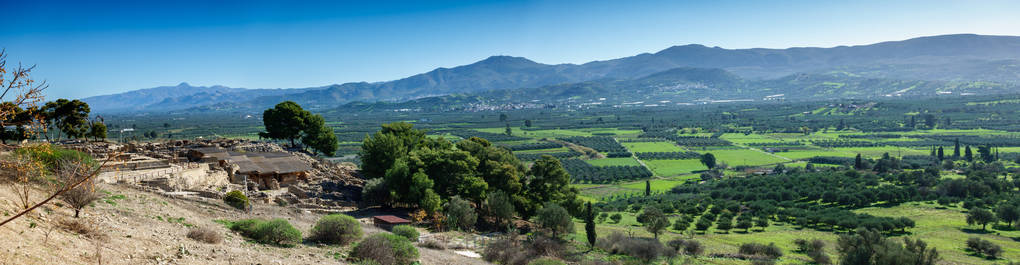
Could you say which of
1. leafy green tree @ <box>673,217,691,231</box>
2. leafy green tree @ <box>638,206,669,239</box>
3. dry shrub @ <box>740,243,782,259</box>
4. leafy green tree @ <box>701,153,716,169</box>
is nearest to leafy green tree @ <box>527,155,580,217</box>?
leafy green tree @ <box>638,206,669,239</box>

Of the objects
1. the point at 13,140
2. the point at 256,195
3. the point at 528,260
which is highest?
the point at 13,140

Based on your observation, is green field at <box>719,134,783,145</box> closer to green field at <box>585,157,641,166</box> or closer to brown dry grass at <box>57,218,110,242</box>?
green field at <box>585,157,641,166</box>

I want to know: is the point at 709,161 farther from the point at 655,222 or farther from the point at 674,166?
the point at 655,222

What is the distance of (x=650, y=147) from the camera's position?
103625 mm

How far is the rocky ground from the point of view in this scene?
1034cm

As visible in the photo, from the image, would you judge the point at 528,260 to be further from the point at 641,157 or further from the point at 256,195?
the point at 641,157

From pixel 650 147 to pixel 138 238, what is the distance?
9798 centimetres

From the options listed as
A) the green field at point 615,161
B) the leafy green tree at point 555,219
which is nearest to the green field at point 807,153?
the green field at point 615,161

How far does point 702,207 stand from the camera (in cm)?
5016

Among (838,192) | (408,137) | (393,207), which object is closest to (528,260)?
(393,207)

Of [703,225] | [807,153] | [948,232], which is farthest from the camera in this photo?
[807,153]

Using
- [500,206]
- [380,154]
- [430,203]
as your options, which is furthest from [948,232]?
[380,154]

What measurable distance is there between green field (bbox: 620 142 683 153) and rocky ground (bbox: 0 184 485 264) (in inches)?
3304

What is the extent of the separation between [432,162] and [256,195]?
9.69m
